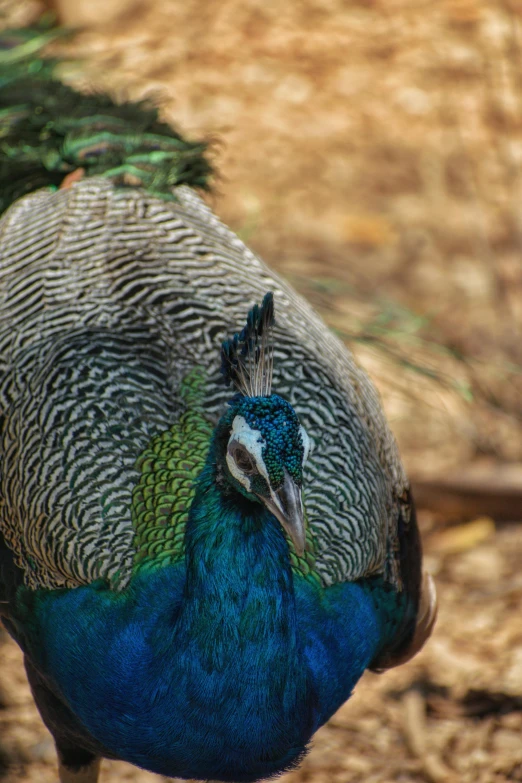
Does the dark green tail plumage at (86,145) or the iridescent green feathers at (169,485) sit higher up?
the dark green tail plumage at (86,145)

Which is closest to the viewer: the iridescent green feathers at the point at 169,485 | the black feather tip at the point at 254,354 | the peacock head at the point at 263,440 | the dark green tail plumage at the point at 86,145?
the peacock head at the point at 263,440

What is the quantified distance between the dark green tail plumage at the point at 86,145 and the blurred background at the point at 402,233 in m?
0.23

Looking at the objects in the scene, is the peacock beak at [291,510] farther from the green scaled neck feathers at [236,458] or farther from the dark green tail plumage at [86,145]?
the dark green tail plumage at [86,145]

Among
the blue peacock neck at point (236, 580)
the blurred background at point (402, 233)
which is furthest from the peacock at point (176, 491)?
the blurred background at point (402, 233)

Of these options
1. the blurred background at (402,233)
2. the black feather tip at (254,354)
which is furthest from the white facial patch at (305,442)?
the blurred background at (402,233)

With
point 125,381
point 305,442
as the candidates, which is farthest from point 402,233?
point 305,442

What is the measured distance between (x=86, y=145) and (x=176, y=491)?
1329 millimetres

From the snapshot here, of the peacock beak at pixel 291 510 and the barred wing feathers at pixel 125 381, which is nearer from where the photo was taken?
the peacock beak at pixel 291 510

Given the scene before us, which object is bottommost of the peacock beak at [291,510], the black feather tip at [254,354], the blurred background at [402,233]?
the blurred background at [402,233]

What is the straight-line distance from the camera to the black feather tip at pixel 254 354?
207 centimetres

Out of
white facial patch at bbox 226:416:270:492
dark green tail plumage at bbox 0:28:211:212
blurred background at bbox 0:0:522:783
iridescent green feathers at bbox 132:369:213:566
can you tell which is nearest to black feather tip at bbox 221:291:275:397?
white facial patch at bbox 226:416:270:492

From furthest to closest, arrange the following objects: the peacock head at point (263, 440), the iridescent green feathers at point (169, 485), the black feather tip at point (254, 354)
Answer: the iridescent green feathers at point (169, 485) → the black feather tip at point (254, 354) → the peacock head at point (263, 440)

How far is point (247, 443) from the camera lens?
1.93 m

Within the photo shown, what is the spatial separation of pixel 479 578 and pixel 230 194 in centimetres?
260
